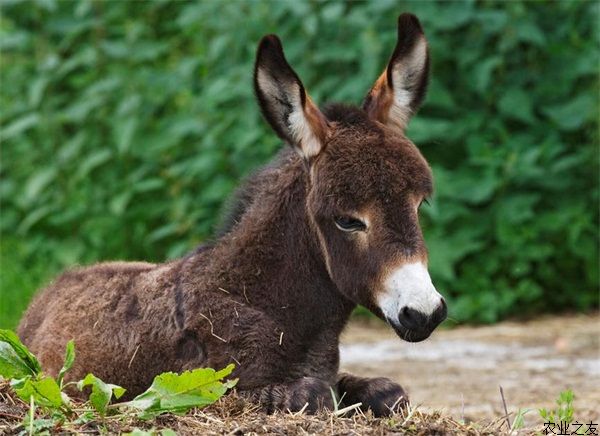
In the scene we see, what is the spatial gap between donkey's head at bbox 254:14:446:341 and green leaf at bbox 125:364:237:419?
2.50 ft

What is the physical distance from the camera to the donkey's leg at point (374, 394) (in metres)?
5.11

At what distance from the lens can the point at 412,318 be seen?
4656 mm

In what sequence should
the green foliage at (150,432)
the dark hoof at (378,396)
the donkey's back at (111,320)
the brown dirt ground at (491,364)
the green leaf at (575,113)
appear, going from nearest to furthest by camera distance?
the green foliage at (150,432) < the dark hoof at (378,396) < the donkey's back at (111,320) < the brown dirt ground at (491,364) < the green leaf at (575,113)

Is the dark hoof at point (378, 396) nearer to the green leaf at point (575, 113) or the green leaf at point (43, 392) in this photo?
the green leaf at point (43, 392)

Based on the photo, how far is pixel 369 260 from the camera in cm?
492

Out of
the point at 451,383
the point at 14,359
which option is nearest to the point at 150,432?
the point at 14,359

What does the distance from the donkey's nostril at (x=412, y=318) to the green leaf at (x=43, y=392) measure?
1363mm

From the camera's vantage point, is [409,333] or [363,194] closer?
[409,333]

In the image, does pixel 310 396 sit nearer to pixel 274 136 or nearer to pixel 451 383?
pixel 451 383

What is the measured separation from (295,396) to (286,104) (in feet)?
4.22

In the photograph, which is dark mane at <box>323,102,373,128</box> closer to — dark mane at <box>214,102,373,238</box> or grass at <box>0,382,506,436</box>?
dark mane at <box>214,102,373,238</box>

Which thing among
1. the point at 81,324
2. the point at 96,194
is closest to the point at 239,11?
the point at 96,194

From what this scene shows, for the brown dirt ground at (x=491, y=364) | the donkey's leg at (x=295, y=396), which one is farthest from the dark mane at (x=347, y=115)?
the brown dirt ground at (x=491, y=364)

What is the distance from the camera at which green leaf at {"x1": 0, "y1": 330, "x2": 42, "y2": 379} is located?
15.3 ft
